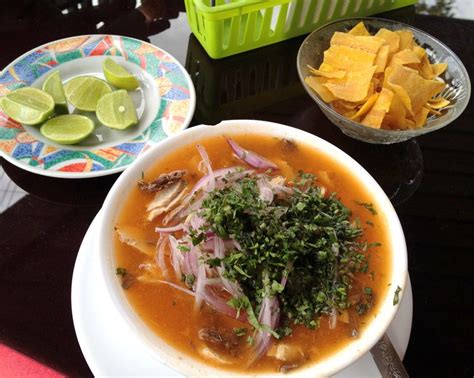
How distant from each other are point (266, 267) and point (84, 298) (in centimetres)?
52

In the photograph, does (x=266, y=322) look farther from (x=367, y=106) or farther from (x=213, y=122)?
(x=213, y=122)

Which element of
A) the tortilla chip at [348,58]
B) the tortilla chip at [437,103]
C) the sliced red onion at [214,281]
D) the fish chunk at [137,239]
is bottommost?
the fish chunk at [137,239]

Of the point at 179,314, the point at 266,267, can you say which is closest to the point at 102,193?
the point at 179,314

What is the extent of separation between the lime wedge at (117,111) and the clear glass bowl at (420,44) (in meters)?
0.68

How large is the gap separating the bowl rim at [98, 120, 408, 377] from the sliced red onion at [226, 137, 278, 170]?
0.08m

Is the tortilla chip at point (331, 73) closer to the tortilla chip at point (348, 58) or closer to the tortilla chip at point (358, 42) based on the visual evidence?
the tortilla chip at point (348, 58)

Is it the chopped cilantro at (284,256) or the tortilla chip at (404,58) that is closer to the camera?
the chopped cilantro at (284,256)

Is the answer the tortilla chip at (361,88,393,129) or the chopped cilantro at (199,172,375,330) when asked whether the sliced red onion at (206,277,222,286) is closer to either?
the chopped cilantro at (199,172,375,330)

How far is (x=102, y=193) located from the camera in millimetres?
1739

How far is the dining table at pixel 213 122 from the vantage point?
1.45 m

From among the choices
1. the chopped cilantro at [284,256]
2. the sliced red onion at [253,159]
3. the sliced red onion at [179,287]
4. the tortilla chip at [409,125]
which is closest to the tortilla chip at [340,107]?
the tortilla chip at [409,125]

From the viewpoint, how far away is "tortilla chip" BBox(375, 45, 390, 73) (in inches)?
74.7

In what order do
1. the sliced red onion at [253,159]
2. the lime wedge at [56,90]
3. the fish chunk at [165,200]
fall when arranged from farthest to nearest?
1. the lime wedge at [56,90]
2. the sliced red onion at [253,159]
3. the fish chunk at [165,200]

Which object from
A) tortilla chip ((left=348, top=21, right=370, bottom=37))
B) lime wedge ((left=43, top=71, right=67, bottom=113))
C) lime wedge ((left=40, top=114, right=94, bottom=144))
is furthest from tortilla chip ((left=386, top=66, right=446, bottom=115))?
lime wedge ((left=43, top=71, right=67, bottom=113))
